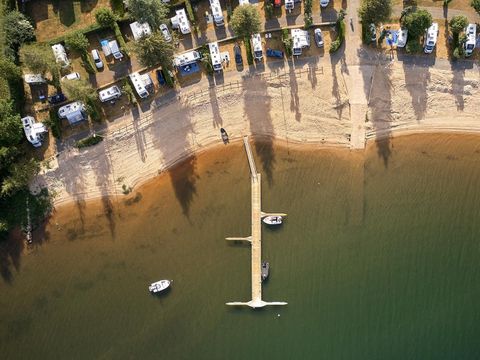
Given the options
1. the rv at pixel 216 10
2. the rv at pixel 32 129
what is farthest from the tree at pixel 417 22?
the rv at pixel 32 129

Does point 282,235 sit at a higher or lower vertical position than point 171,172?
lower

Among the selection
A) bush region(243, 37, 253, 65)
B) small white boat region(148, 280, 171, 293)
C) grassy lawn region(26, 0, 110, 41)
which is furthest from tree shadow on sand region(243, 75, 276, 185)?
grassy lawn region(26, 0, 110, 41)

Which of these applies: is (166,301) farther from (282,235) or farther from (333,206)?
(333,206)

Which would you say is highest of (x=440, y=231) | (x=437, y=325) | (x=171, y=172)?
(x=171, y=172)

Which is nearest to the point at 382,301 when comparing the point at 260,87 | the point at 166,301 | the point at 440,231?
the point at 440,231

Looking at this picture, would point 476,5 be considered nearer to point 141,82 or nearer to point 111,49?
point 141,82

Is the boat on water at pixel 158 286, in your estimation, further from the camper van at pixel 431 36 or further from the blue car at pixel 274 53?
the camper van at pixel 431 36
